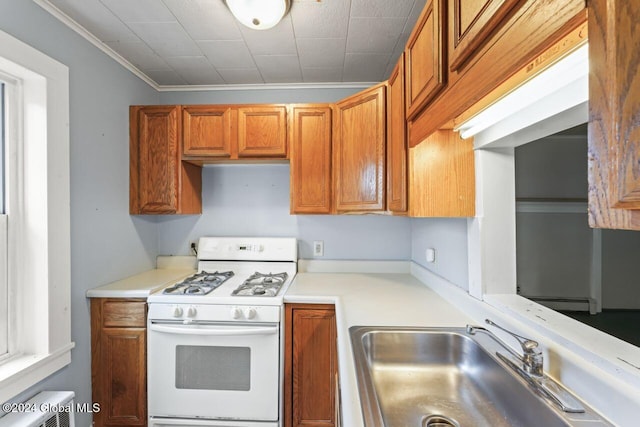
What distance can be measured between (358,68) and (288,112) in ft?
1.98

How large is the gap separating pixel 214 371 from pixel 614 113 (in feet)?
6.35

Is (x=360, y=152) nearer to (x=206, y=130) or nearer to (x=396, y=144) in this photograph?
(x=396, y=144)

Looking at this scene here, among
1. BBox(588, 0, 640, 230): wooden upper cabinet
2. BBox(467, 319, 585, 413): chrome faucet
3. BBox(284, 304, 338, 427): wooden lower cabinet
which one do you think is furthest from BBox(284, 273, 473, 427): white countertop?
BBox(588, 0, 640, 230): wooden upper cabinet

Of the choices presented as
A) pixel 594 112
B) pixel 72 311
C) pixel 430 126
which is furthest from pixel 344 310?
pixel 72 311

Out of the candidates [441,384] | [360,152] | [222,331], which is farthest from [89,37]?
[441,384]

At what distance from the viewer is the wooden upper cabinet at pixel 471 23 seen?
0.59 metres

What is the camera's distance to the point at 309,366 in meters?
1.69

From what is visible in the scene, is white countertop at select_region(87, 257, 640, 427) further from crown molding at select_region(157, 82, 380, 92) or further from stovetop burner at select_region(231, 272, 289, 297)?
crown molding at select_region(157, 82, 380, 92)

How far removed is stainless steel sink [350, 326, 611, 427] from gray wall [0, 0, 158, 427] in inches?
63.7

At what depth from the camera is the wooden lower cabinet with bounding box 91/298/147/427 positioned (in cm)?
172

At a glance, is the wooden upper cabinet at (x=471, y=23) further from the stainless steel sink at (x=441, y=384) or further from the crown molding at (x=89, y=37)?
the crown molding at (x=89, y=37)

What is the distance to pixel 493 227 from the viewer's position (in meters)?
1.23

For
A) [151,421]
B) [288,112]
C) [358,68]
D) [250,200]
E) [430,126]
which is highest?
[358,68]

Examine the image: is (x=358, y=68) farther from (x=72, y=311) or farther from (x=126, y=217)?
(x=72, y=311)
